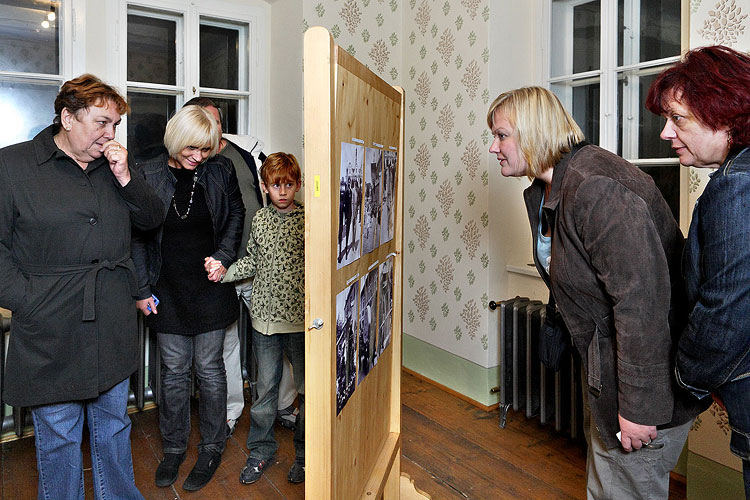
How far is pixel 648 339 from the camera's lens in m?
1.35

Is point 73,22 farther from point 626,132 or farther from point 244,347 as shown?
point 626,132

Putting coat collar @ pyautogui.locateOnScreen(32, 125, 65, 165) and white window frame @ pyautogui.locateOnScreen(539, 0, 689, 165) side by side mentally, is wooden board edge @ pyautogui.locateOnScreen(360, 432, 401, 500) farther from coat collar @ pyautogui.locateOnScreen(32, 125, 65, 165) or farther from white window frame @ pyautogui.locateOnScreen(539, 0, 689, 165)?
white window frame @ pyautogui.locateOnScreen(539, 0, 689, 165)

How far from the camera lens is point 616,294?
1.36 m

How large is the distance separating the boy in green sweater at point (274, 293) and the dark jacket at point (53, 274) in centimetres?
71

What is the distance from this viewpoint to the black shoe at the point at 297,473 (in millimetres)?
2535

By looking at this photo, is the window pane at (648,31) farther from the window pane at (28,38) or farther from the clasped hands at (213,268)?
the window pane at (28,38)

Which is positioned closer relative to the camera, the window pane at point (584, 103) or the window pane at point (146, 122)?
the window pane at point (584, 103)

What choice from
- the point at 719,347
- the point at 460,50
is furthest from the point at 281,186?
the point at 719,347

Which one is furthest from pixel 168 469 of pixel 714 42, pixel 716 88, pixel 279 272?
pixel 714 42


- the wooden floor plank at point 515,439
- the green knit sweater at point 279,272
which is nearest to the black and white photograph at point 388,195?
the green knit sweater at point 279,272

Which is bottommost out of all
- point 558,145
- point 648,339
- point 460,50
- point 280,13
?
point 648,339

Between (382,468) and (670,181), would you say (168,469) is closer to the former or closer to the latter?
(382,468)

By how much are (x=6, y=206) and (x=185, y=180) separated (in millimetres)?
787

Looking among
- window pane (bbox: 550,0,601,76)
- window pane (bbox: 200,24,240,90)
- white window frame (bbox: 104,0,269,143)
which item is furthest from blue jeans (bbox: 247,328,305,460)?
window pane (bbox: 550,0,601,76)
